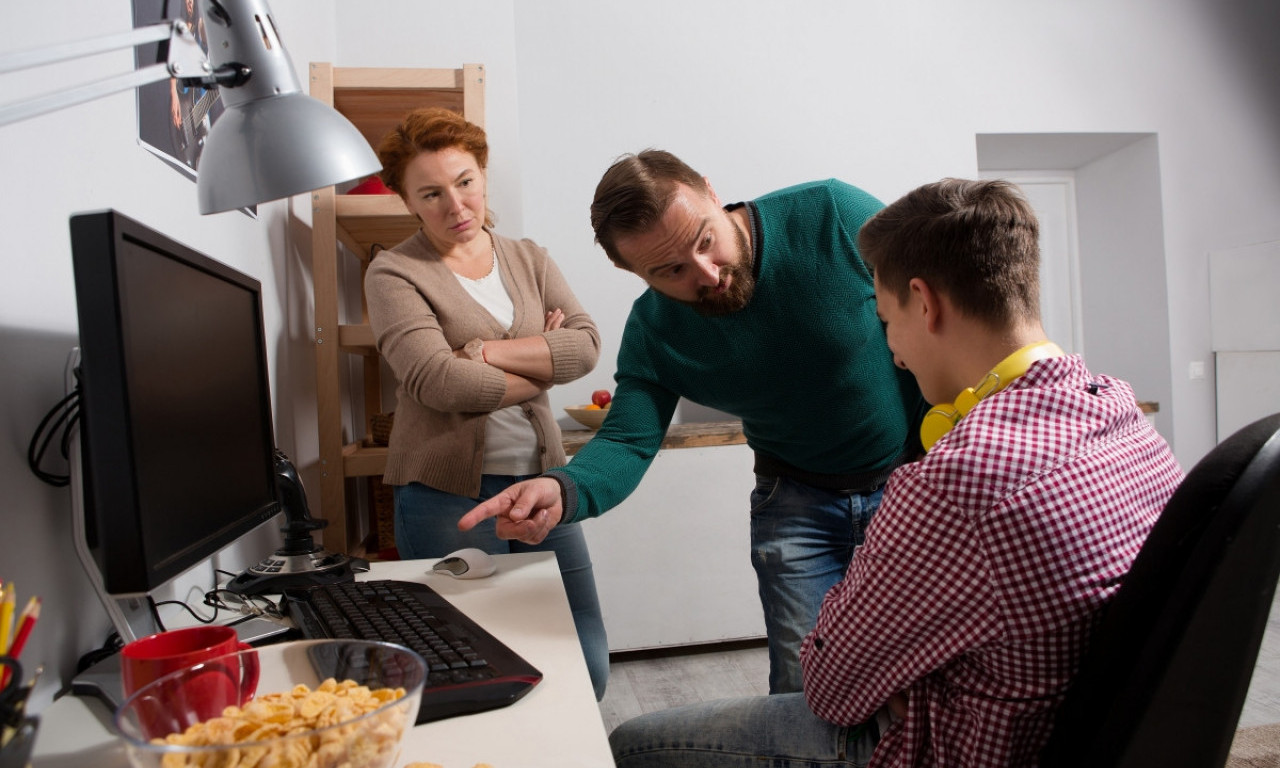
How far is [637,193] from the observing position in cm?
129

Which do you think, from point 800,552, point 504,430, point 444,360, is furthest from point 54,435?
point 800,552

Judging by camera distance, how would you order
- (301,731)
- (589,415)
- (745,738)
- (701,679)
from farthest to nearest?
1. (589,415)
2. (701,679)
3. (745,738)
4. (301,731)

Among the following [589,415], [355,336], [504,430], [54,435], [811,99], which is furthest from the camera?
[811,99]

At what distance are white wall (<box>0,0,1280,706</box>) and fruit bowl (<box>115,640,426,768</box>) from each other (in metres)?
1.22

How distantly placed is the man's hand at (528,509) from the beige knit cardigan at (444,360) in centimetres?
34

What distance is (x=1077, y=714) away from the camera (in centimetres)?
67

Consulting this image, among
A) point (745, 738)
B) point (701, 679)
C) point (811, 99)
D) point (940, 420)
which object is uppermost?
point (811, 99)

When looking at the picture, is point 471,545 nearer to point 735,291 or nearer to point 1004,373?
point 735,291

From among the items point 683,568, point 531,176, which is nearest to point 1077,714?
point 683,568

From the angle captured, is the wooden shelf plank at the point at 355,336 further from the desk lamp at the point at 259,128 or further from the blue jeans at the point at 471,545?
the desk lamp at the point at 259,128

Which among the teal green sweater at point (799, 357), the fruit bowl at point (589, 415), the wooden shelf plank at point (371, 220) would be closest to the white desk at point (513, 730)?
the teal green sweater at point (799, 357)

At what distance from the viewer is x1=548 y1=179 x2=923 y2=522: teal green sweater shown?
1.43 metres

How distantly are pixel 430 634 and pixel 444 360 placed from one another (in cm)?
73

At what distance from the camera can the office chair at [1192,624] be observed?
588 mm
